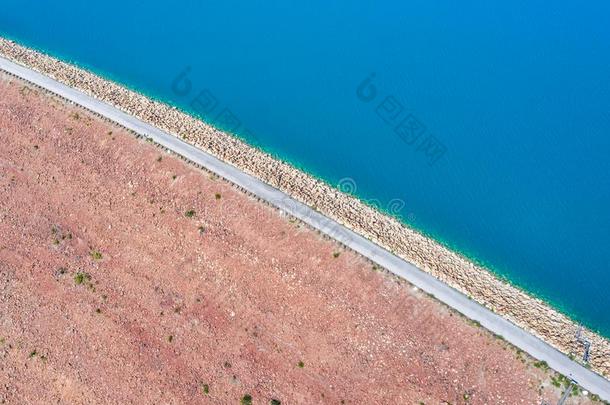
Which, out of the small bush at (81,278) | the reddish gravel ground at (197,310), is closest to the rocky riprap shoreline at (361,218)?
the reddish gravel ground at (197,310)

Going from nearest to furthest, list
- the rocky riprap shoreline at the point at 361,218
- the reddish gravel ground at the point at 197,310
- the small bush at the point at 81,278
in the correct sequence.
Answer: the reddish gravel ground at the point at 197,310 → the rocky riprap shoreline at the point at 361,218 → the small bush at the point at 81,278

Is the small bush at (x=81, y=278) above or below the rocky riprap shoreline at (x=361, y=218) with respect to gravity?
below

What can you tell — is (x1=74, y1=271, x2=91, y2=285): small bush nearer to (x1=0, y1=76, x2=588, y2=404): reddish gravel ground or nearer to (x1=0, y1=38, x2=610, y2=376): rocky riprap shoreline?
(x1=0, y1=76, x2=588, y2=404): reddish gravel ground

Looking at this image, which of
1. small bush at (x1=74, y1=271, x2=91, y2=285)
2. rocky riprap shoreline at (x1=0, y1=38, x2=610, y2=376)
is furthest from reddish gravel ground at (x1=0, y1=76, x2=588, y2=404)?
rocky riprap shoreline at (x1=0, y1=38, x2=610, y2=376)

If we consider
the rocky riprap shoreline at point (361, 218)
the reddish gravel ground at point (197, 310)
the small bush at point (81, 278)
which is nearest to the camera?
the reddish gravel ground at point (197, 310)

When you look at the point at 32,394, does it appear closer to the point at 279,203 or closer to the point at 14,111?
the point at 279,203

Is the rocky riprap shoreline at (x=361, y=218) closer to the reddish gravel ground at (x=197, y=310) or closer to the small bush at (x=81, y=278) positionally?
the reddish gravel ground at (x=197, y=310)
